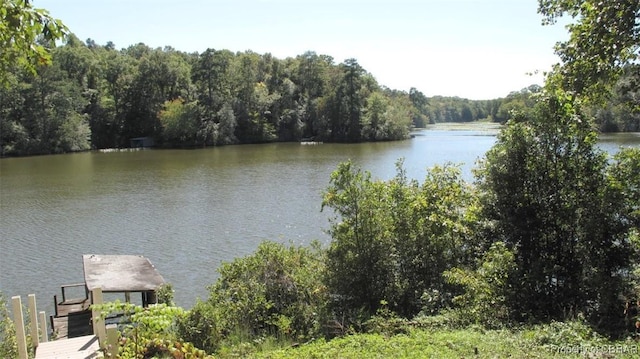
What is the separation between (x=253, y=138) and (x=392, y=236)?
68550 millimetres

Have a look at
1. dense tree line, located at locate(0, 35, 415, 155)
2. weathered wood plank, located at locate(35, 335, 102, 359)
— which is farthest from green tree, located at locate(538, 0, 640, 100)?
dense tree line, located at locate(0, 35, 415, 155)

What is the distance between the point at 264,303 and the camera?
11.2 meters

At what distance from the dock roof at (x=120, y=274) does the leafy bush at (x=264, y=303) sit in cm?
256

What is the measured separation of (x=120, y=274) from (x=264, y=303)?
514 centimetres

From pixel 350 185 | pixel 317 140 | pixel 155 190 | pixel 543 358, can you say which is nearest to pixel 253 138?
pixel 317 140

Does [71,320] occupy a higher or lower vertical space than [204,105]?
lower

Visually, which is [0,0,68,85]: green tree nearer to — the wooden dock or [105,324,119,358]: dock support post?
[105,324,119,358]: dock support post

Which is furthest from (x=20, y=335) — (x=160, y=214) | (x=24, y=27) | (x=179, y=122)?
(x=179, y=122)

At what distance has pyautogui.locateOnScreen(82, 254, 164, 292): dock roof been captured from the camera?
12969mm

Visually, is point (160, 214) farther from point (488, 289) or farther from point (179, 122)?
point (179, 122)

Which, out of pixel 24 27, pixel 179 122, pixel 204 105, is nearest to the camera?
pixel 24 27

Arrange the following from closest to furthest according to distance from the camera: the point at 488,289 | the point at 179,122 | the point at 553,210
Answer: the point at 488,289 → the point at 553,210 → the point at 179,122

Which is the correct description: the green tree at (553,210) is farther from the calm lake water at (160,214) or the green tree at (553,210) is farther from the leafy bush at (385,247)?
the calm lake water at (160,214)

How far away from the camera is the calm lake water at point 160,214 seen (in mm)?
18312
